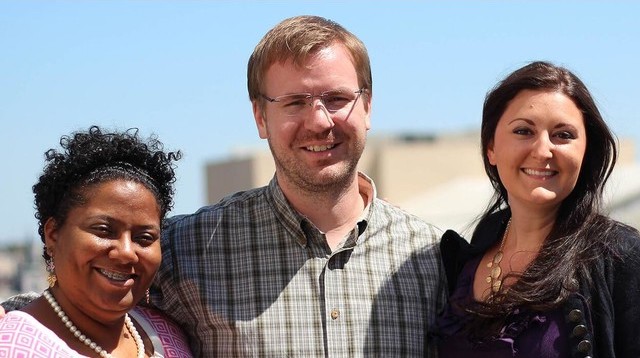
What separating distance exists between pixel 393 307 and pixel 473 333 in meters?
0.48

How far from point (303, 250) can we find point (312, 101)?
601 millimetres

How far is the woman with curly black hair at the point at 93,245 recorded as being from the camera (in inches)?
154

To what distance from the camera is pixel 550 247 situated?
13.9ft

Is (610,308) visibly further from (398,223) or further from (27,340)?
(27,340)

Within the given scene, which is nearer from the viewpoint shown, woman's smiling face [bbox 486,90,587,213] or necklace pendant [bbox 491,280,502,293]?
woman's smiling face [bbox 486,90,587,213]

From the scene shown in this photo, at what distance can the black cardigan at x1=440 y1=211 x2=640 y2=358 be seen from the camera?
4.00 m

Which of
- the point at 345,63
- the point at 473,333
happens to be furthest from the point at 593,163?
the point at 345,63

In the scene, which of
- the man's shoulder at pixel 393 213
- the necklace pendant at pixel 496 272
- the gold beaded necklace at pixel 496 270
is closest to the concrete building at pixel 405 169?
the man's shoulder at pixel 393 213

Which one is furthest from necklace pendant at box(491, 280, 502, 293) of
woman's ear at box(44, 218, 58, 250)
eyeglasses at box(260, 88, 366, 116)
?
woman's ear at box(44, 218, 58, 250)

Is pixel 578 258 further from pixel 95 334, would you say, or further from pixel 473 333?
pixel 95 334

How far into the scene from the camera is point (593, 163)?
4312 mm

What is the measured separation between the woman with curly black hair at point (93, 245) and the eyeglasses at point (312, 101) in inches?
29.2

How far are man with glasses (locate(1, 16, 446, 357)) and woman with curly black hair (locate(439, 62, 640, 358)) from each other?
0.30m

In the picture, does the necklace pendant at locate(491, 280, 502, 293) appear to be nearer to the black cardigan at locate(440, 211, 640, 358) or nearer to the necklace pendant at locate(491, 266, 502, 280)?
the necklace pendant at locate(491, 266, 502, 280)
